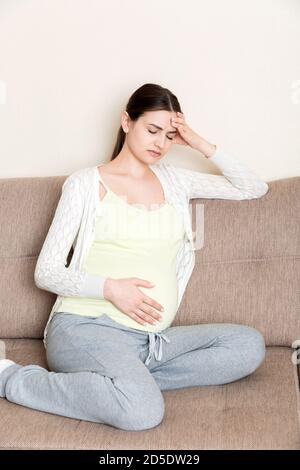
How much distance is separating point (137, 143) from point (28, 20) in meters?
0.70

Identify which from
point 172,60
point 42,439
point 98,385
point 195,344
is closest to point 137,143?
point 172,60

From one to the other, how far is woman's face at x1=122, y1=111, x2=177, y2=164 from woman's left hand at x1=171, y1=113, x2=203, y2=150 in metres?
0.05

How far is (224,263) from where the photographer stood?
6.87ft

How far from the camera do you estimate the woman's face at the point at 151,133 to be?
202 centimetres

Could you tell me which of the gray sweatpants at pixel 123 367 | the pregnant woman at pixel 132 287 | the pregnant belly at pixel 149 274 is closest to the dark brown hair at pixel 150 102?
the pregnant woman at pixel 132 287

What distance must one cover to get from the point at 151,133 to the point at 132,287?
0.45 metres

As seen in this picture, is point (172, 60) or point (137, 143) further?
point (172, 60)

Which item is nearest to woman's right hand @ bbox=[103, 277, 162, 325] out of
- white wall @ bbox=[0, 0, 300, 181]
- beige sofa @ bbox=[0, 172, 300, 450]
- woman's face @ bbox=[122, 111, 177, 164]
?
beige sofa @ bbox=[0, 172, 300, 450]

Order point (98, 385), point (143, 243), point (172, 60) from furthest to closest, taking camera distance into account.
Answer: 1. point (172, 60)
2. point (143, 243)
3. point (98, 385)

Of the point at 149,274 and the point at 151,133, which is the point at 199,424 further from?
the point at 151,133

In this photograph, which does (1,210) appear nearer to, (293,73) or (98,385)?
(98,385)

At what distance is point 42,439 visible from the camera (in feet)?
5.11

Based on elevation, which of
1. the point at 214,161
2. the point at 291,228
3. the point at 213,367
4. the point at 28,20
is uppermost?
the point at 28,20

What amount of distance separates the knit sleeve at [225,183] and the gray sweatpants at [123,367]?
407 millimetres
